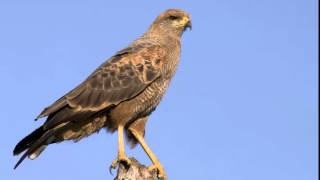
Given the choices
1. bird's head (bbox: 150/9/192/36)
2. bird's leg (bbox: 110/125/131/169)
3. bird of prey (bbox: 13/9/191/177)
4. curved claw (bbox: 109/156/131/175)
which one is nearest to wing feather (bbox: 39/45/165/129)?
bird of prey (bbox: 13/9/191/177)

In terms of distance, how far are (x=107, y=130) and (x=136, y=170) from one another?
2024mm

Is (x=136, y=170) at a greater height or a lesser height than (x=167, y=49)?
lesser

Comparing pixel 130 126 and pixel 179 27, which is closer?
pixel 130 126

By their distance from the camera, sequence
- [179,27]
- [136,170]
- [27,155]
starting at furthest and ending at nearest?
[179,27], [27,155], [136,170]

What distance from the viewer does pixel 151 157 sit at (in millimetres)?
10078

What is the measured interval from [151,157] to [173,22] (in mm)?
2686

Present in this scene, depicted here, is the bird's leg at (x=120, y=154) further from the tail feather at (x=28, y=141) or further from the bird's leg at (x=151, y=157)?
the tail feather at (x=28, y=141)

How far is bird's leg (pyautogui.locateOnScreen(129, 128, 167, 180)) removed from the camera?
374 inches

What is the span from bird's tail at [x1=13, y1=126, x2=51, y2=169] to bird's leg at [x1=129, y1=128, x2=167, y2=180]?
163cm

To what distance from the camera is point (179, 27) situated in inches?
448

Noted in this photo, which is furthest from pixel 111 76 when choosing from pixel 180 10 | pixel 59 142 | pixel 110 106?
pixel 180 10

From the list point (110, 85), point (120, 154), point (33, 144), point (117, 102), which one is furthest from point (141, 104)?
point (33, 144)

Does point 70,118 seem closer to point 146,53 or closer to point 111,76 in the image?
point 111,76

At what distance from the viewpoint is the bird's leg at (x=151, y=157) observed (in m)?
9.50
